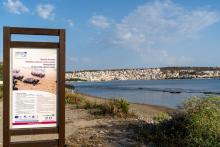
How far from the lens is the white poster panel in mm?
8344

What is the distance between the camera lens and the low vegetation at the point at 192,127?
960 centimetres

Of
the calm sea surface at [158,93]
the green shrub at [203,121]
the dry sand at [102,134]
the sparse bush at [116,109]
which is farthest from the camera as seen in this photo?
the calm sea surface at [158,93]

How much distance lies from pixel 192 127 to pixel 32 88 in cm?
384

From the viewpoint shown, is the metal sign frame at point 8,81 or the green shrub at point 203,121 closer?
the metal sign frame at point 8,81

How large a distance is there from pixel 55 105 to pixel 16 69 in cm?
99

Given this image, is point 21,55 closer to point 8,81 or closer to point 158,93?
point 8,81

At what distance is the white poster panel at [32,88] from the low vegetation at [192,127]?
306cm

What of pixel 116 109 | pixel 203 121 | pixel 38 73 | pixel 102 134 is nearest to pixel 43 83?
pixel 38 73

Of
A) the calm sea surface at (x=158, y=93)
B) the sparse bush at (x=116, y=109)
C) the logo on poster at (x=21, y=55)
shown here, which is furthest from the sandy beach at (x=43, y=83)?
the sparse bush at (x=116, y=109)

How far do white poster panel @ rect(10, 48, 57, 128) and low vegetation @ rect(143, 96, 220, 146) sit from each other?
10.0ft

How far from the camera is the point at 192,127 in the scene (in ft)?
33.6

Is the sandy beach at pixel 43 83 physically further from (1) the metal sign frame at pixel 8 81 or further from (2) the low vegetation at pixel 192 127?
(2) the low vegetation at pixel 192 127

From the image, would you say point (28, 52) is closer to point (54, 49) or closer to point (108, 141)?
point (54, 49)

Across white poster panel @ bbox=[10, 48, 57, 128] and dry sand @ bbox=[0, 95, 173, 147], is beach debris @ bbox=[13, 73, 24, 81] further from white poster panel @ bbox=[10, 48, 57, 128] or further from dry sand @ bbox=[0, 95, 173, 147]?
dry sand @ bbox=[0, 95, 173, 147]
